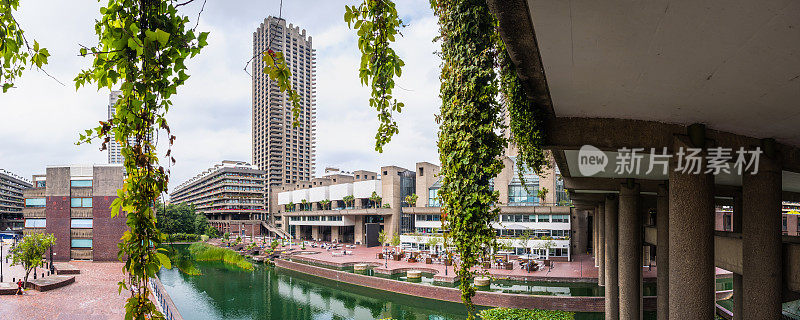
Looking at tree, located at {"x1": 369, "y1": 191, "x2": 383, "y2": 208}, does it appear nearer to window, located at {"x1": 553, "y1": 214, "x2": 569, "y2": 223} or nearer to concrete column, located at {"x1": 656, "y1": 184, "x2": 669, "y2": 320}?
window, located at {"x1": 553, "y1": 214, "x2": 569, "y2": 223}

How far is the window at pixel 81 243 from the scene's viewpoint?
3584 centimetres

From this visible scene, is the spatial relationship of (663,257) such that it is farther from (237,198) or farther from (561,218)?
(237,198)

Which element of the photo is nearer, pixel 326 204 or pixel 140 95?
pixel 140 95

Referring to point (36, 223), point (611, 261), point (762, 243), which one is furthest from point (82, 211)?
point (762, 243)

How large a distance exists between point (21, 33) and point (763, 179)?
32.1 feet

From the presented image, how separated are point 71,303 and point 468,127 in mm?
21234

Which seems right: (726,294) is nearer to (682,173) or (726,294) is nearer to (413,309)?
(413,309)

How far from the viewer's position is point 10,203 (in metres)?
91.2

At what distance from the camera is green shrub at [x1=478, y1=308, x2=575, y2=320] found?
59.1ft

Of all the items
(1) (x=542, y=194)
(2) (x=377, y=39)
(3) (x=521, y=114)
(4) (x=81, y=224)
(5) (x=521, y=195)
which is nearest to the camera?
(2) (x=377, y=39)

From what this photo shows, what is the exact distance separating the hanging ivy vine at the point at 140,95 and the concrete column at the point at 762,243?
8639mm
